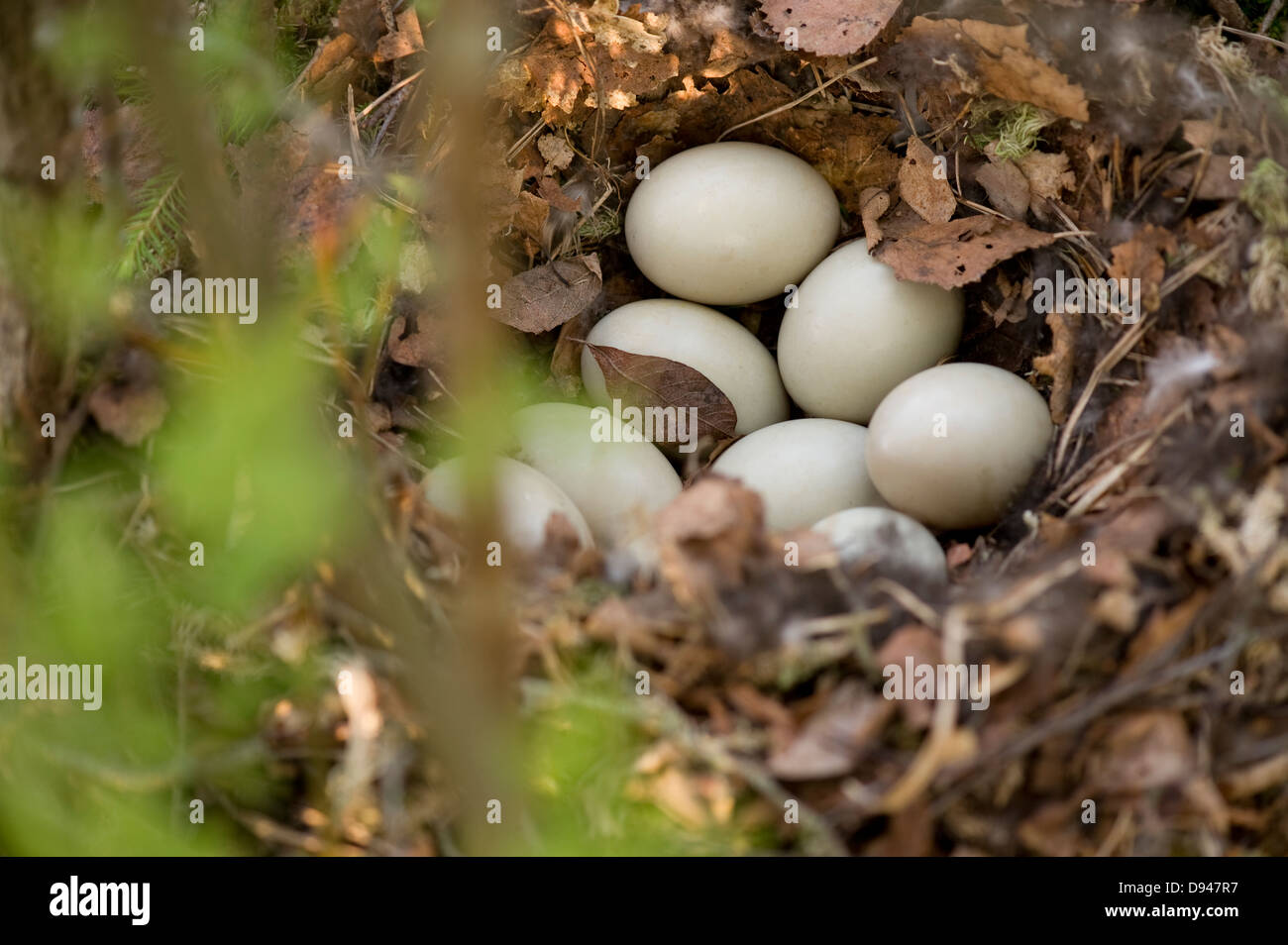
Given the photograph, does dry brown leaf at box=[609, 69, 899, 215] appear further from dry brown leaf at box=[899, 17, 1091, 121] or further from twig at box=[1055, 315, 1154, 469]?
twig at box=[1055, 315, 1154, 469]

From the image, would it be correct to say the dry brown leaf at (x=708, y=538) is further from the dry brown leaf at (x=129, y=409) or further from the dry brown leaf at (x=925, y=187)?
the dry brown leaf at (x=925, y=187)

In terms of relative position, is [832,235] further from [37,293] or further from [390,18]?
[37,293]

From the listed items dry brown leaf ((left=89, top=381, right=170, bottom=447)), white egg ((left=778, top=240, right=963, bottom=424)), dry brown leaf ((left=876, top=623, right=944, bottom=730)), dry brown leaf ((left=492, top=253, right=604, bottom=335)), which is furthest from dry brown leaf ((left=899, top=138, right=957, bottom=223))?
dry brown leaf ((left=89, top=381, right=170, bottom=447))

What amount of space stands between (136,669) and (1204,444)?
1.22 m

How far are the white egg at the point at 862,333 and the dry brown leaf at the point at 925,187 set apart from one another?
123mm

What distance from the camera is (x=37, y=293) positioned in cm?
98

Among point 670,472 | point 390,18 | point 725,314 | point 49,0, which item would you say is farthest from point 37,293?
point 725,314

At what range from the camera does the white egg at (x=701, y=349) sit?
1.93 m

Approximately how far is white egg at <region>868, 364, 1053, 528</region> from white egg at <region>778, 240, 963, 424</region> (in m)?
0.17

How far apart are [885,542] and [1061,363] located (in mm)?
528

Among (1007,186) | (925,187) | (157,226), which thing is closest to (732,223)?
(925,187)

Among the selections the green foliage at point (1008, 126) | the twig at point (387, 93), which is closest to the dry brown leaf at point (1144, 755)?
→ the green foliage at point (1008, 126)

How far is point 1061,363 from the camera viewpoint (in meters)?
1.70

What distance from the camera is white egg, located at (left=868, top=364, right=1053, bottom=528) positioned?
158cm
